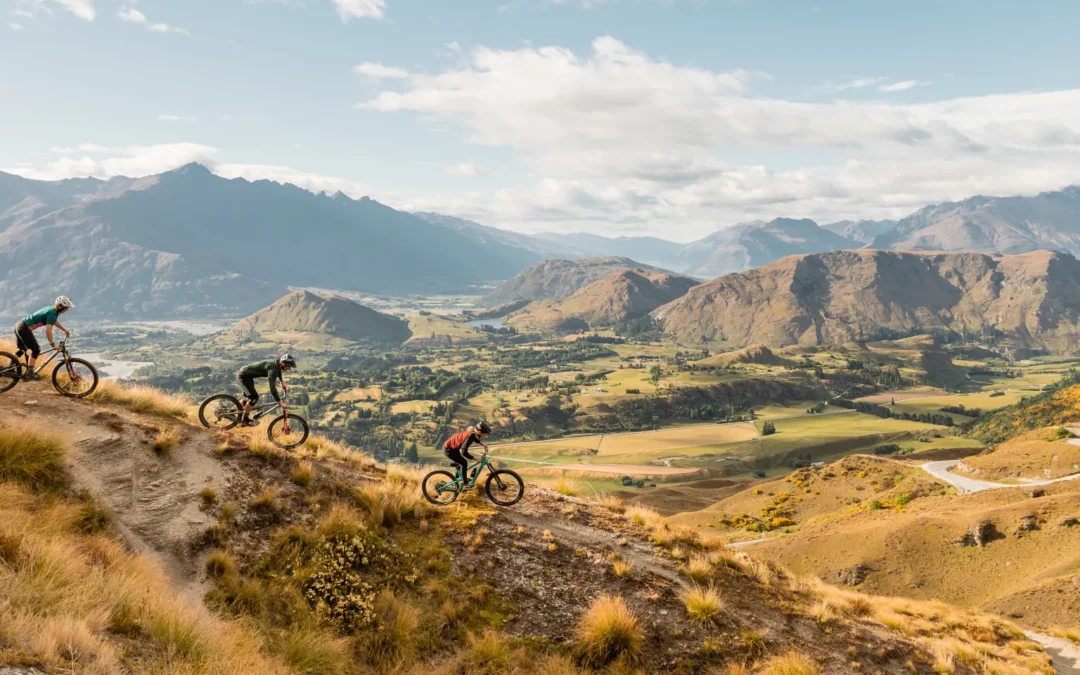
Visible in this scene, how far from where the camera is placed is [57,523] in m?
11.6

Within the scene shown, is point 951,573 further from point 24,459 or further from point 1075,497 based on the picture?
point 24,459

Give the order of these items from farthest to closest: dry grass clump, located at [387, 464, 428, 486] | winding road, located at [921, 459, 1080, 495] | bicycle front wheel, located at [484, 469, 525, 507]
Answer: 1. winding road, located at [921, 459, 1080, 495]
2. dry grass clump, located at [387, 464, 428, 486]
3. bicycle front wheel, located at [484, 469, 525, 507]

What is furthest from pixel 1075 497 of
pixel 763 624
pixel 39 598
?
pixel 39 598

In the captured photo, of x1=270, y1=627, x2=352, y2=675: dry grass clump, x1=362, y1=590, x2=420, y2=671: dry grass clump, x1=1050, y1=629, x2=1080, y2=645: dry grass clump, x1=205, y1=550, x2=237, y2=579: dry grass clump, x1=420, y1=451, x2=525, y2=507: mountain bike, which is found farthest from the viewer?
x1=1050, y1=629, x2=1080, y2=645: dry grass clump

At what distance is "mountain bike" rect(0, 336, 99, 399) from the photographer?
1722 centimetres

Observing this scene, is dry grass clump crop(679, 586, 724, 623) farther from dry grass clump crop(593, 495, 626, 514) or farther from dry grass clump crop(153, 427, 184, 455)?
dry grass clump crop(153, 427, 184, 455)

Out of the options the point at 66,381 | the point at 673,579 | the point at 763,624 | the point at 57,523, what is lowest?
the point at 763,624

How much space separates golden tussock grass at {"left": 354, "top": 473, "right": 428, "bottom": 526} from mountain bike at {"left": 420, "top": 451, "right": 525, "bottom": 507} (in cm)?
73

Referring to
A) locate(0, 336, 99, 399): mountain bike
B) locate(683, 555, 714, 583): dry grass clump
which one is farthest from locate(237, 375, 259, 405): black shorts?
locate(683, 555, 714, 583): dry grass clump

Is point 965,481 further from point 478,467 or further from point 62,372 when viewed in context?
point 62,372

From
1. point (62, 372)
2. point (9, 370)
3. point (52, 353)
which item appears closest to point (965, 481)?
point (62, 372)

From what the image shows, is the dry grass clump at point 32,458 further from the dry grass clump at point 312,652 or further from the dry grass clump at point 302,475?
the dry grass clump at point 312,652

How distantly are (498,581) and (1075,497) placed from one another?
61.8 m

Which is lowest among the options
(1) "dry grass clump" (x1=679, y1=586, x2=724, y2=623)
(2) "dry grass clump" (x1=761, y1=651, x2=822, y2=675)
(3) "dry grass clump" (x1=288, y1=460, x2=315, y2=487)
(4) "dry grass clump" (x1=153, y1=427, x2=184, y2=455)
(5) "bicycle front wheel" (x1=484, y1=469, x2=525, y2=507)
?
(2) "dry grass clump" (x1=761, y1=651, x2=822, y2=675)
